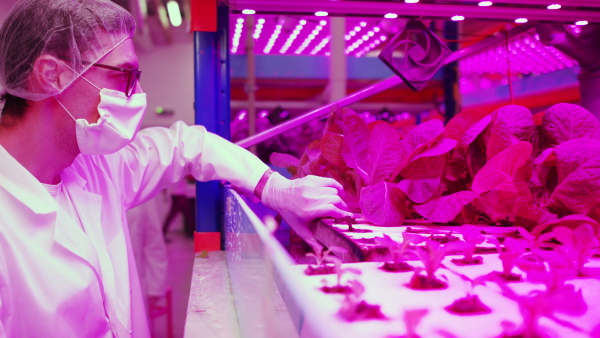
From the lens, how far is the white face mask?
1.09 meters

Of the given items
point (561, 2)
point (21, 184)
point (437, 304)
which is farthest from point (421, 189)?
point (21, 184)

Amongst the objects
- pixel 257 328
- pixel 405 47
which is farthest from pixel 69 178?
pixel 405 47

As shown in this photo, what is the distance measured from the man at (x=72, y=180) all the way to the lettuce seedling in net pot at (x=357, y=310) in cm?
51

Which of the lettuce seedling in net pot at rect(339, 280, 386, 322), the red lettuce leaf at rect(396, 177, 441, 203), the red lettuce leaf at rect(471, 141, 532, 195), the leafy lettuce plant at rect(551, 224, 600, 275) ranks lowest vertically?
the lettuce seedling in net pot at rect(339, 280, 386, 322)

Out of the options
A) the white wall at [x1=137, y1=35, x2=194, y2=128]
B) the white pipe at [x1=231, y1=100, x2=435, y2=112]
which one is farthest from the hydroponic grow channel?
the white wall at [x1=137, y1=35, x2=194, y2=128]

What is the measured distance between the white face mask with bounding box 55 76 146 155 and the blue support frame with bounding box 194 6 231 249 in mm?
343

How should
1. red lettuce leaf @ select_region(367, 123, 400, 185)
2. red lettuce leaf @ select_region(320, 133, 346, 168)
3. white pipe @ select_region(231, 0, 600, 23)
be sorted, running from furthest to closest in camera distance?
white pipe @ select_region(231, 0, 600, 23) → red lettuce leaf @ select_region(320, 133, 346, 168) → red lettuce leaf @ select_region(367, 123, 400, 185)

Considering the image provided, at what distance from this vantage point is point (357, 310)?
1.26 feet

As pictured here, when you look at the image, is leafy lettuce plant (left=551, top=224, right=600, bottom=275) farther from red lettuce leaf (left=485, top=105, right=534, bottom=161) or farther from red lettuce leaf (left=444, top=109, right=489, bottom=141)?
red lettuce leaf (left=444, top=109, right=489, bottom=141)

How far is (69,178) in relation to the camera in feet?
3.99

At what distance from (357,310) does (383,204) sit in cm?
45

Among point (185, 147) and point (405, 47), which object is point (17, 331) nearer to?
point (185, 147)

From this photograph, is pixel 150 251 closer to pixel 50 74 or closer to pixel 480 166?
pixel 50 74

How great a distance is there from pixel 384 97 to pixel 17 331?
4.41 meters
